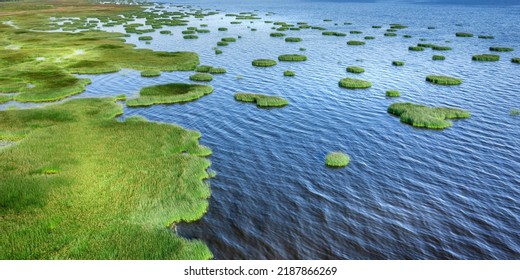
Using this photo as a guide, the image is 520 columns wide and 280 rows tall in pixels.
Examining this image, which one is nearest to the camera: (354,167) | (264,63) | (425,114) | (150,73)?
(354,167)

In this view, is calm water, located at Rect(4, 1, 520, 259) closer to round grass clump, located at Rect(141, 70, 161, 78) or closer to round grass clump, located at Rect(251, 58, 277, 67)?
round grass clump, located at Rect(141, 70, 161, 78)

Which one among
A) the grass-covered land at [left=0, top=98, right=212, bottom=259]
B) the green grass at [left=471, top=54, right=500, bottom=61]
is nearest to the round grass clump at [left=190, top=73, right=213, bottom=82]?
the grass-covered land at [left=0, top=98, right=212, bottom=259]

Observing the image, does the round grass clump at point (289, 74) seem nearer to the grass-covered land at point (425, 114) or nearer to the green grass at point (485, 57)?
the grass-covered land at point (425, 114)

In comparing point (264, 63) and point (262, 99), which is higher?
point (264, 63)

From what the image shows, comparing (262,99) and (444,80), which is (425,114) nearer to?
(444,80)

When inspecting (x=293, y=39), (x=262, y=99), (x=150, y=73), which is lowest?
(x=150, y=73)

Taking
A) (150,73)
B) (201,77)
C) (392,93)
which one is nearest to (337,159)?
(392,93)

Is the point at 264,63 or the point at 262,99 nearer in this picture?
the point at 262,99

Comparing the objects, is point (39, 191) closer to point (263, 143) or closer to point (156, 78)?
point (263, 143)
